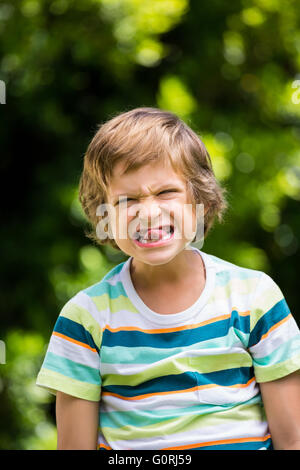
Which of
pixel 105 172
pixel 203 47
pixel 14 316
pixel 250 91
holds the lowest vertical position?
pixel 14 316

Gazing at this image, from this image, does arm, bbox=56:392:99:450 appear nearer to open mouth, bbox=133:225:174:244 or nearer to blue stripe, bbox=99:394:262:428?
blue stripe, bbox=99:394:262:428

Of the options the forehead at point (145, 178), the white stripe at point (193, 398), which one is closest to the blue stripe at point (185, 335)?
the white stripe at point (193, 398)

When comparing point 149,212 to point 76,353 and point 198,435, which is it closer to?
point 76,353

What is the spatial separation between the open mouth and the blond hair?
0.39 ft

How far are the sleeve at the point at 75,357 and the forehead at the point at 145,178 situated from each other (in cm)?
29

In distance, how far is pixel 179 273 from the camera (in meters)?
1.47

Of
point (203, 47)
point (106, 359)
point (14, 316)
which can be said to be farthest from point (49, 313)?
point (106, 359)

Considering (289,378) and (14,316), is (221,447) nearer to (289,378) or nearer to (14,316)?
(289,378)

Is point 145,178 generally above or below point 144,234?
above

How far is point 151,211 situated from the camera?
4.39 ft

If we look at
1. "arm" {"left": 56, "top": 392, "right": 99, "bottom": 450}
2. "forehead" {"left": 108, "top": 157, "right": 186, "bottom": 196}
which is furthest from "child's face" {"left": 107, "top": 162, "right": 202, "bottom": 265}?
"arm" {"left": 56, "top": 392, "right": 99, "bottom": 450}

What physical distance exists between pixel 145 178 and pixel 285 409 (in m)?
0.58

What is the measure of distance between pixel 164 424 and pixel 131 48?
81.9 inches

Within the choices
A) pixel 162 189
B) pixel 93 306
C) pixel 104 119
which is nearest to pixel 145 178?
pixel 162 189
